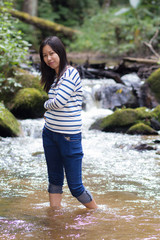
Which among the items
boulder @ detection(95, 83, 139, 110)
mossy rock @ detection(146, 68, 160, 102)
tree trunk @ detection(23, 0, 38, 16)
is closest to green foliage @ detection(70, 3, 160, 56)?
tree trunk @ detection(23, 0, 38, 16)

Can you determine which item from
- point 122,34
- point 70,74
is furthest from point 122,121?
point 122,34

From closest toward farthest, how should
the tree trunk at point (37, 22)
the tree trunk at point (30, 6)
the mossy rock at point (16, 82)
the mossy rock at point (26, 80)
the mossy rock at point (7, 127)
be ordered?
the mossy rock at point (7, 127), the mossy rock at point (16, 82), the mossy rock at point (26, 80), the tree trunk at point (37, 22), the tree trunk at point (30, 6)

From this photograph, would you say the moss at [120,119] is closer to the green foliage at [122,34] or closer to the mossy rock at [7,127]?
the mossy rock at [7,127]

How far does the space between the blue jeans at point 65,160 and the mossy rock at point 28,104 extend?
654 cm

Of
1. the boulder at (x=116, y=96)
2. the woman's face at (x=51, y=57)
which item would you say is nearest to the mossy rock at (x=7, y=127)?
the boulder at (x=116, y=96)

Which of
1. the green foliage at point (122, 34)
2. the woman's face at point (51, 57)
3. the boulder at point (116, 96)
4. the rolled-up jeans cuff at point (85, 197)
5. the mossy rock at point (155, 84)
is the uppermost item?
the green foliage at point (122, 34)

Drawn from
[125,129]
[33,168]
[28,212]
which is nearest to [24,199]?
[28,212]

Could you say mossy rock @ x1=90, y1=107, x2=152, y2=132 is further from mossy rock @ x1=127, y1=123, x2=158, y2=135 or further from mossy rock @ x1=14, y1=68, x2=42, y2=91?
mossy rock @ x1=14, y1=68, x2=42, y2=91

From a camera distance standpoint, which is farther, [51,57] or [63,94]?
[51,57]

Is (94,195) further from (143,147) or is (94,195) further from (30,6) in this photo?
(30,6)

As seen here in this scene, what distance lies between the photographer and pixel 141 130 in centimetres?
884

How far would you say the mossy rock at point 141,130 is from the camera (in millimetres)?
8820

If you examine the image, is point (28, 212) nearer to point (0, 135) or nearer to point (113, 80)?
point (0, 135)

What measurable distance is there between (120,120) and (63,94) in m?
6.24
